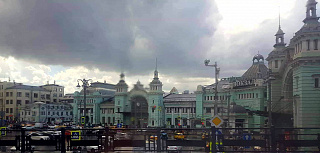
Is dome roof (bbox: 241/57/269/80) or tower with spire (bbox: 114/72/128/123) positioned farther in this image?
tower with spire (bbox: 114/72/128/123)

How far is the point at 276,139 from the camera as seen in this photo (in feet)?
34.2

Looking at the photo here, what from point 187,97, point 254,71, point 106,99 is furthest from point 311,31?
point 106,99

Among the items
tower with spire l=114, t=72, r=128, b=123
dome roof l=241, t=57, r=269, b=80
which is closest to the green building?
dome roof l=241, t=57, r=269, b=80

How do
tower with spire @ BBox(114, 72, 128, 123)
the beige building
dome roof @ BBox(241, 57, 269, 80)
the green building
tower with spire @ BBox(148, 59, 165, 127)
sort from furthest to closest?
tower with spire @ BBox(114, 72, 128, 123) < tower with spire @ BBox(148, 59, 165, 127) < dome roof @ BBox(241, 57, 269, 80) < the beige building < the green building

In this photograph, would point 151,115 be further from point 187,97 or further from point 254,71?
point 254,71

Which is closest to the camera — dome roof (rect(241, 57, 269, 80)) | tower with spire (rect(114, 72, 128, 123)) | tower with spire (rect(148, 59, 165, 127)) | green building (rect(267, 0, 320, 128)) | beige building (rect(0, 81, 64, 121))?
green building (rect(267, 0, 320, 128))

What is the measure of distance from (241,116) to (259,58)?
68.5ft

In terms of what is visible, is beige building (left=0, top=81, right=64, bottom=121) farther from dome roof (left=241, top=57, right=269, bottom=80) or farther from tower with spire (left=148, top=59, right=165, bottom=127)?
dome roof (left=241, top=57, right=269, bottom=80)

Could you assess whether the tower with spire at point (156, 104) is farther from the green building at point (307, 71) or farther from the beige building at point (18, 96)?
the green building at point (307, 71)

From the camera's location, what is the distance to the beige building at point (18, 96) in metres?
43.7

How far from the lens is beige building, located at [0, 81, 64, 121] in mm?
43725

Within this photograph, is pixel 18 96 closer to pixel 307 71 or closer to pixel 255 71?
pixel 307 71

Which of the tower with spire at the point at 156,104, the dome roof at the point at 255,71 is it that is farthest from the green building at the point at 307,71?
the tower with spire at the point at 156,104

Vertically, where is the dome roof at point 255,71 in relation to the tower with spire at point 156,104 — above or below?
above
